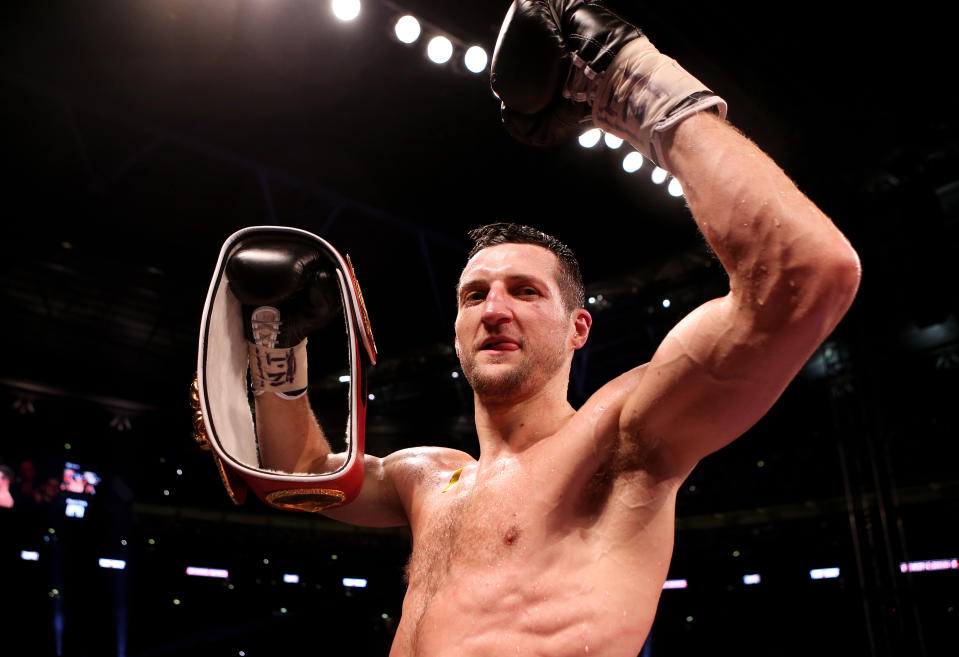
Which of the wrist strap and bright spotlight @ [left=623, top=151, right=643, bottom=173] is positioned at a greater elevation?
bright spotlight @ [left=623, top=151, right=643, bottom=173]

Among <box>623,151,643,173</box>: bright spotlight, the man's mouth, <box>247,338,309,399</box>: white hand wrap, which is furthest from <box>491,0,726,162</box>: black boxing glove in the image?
<box>623,151,643,173</box>: bright spotlight

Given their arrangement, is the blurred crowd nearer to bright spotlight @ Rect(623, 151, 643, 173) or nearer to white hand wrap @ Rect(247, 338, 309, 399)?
bright spotlight @ Rect(623, 151, 643, 173)

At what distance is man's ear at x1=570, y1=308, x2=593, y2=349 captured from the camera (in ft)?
5.54

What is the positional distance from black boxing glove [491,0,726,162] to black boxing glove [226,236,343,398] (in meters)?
0.58

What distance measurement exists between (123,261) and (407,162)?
2.92 metres

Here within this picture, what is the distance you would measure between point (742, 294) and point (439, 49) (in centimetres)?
360

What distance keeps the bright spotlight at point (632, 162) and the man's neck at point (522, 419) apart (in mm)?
3631

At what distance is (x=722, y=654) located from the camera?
10.5m

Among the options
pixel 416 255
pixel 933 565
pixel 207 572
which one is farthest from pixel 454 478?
pixel 207 572

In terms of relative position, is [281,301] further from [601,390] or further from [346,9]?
[346,9]

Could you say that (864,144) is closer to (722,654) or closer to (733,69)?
(733,69)

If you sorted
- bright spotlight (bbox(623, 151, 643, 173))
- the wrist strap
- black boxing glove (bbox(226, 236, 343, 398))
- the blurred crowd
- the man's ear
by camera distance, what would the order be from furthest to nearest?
the blurred crowd < bright spotlight (bbox(623, 151, 643, 173)) < the man's ear < black boxing glove (bbox(226, 236, 343, 398)) < the wrist strap

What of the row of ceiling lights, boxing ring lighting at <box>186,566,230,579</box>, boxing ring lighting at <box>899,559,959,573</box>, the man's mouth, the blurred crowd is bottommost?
the man's mouth

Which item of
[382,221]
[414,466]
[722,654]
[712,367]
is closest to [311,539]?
[722,654]
